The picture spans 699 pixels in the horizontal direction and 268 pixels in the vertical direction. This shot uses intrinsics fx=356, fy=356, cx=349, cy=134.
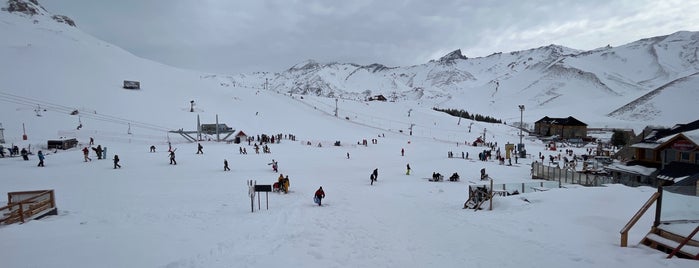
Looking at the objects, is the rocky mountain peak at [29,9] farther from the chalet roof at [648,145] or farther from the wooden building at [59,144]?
the chalet roof at [648,145]

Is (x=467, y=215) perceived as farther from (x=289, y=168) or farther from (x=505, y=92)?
(x=505, y=92)

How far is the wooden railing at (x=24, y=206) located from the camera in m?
10.5

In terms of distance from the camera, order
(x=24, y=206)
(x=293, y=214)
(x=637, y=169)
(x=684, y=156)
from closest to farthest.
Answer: (x=24, y=206) < (x=293, y=214) < (x=684, y=156) < (x=637, y=169)

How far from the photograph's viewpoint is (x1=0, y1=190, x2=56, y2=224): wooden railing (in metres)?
10.5

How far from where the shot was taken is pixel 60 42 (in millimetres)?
82312

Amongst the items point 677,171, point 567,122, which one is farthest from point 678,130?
point 567,122

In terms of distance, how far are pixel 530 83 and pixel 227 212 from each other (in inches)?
8363

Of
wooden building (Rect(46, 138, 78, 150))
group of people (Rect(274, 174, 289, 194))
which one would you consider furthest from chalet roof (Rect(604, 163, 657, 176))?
wooden building (Rect(46, 138, 78, 150))

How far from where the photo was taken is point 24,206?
11523 mm

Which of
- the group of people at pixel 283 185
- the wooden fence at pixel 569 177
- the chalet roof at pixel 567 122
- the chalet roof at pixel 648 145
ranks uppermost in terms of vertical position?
the chalet roof at pixel 567 122

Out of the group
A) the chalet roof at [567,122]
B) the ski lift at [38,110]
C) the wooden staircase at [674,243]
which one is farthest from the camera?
the chalet roof at [567,122]

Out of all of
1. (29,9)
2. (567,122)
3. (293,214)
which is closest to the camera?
(293,214)

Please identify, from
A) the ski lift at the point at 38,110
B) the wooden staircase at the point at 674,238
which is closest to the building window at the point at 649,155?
the wooden staircase at the point at 674,238

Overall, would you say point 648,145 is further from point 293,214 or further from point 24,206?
point 24,206
